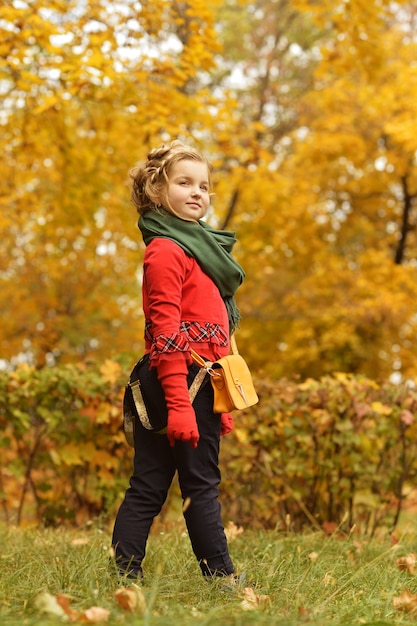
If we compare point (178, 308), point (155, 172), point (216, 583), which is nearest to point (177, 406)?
point (178, 308)

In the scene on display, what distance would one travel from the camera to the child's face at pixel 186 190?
2854mm

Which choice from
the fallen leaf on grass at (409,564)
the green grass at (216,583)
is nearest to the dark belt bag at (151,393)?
the green grass at (216,583)

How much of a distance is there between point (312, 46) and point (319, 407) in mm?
10652

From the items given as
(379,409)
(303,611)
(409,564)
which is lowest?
(409,564)

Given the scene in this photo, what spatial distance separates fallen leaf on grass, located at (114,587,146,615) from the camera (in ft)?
6.67

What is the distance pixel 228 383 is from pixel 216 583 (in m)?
0.70

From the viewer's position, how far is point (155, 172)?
2881 mm

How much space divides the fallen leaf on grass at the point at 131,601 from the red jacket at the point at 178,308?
2.62 feet

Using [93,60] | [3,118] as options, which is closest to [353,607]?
[93,60]

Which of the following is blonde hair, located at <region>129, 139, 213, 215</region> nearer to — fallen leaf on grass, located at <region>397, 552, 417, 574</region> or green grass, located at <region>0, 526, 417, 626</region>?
green grass, located at <region>0, 526, 417, 626</region>

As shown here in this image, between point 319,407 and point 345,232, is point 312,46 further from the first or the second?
point 319,407

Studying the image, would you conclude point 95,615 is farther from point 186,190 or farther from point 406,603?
point 186,190

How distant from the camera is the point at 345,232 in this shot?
13.2 meters

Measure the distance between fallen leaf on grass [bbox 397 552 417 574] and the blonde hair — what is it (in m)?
1.84
